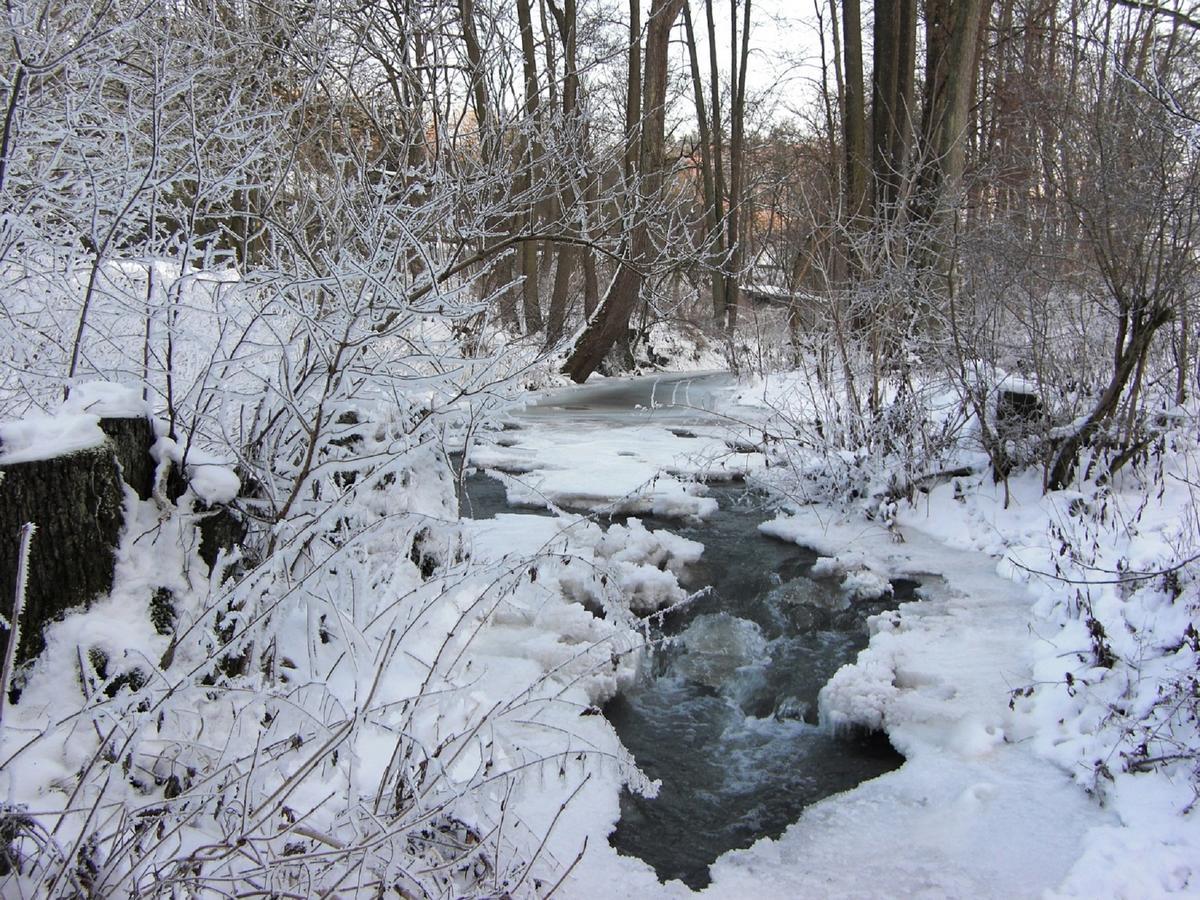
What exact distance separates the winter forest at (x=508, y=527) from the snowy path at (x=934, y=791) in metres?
0.02

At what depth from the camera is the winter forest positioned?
2.15m

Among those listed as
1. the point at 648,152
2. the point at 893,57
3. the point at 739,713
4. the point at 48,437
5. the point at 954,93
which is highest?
the point at 893,57

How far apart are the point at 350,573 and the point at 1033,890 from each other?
7.31ft

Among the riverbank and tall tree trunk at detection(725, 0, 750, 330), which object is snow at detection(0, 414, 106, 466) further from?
tall tree trunk at detection(725, 0, 750, 330)

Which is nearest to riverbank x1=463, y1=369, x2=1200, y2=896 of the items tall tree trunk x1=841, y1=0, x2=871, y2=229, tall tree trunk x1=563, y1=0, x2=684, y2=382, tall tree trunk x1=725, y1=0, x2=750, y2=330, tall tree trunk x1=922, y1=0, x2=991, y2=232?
tall tree trunk x1=922, y1=0, x2=991, y2=232

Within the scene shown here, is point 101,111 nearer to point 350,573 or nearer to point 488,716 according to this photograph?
point 350,573

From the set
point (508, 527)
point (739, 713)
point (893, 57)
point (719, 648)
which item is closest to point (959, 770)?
point (739, 713)

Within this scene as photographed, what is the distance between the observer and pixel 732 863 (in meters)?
2.78

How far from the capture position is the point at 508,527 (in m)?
5.93

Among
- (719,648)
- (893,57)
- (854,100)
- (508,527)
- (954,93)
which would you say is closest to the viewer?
(719,648)

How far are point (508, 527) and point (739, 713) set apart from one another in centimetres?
248

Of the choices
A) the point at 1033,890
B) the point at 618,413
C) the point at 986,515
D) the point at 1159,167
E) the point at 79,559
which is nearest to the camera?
the point at 79,559

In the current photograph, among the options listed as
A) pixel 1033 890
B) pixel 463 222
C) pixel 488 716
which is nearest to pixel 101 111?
pixel 463 222

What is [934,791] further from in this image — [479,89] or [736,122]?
[736,122]
